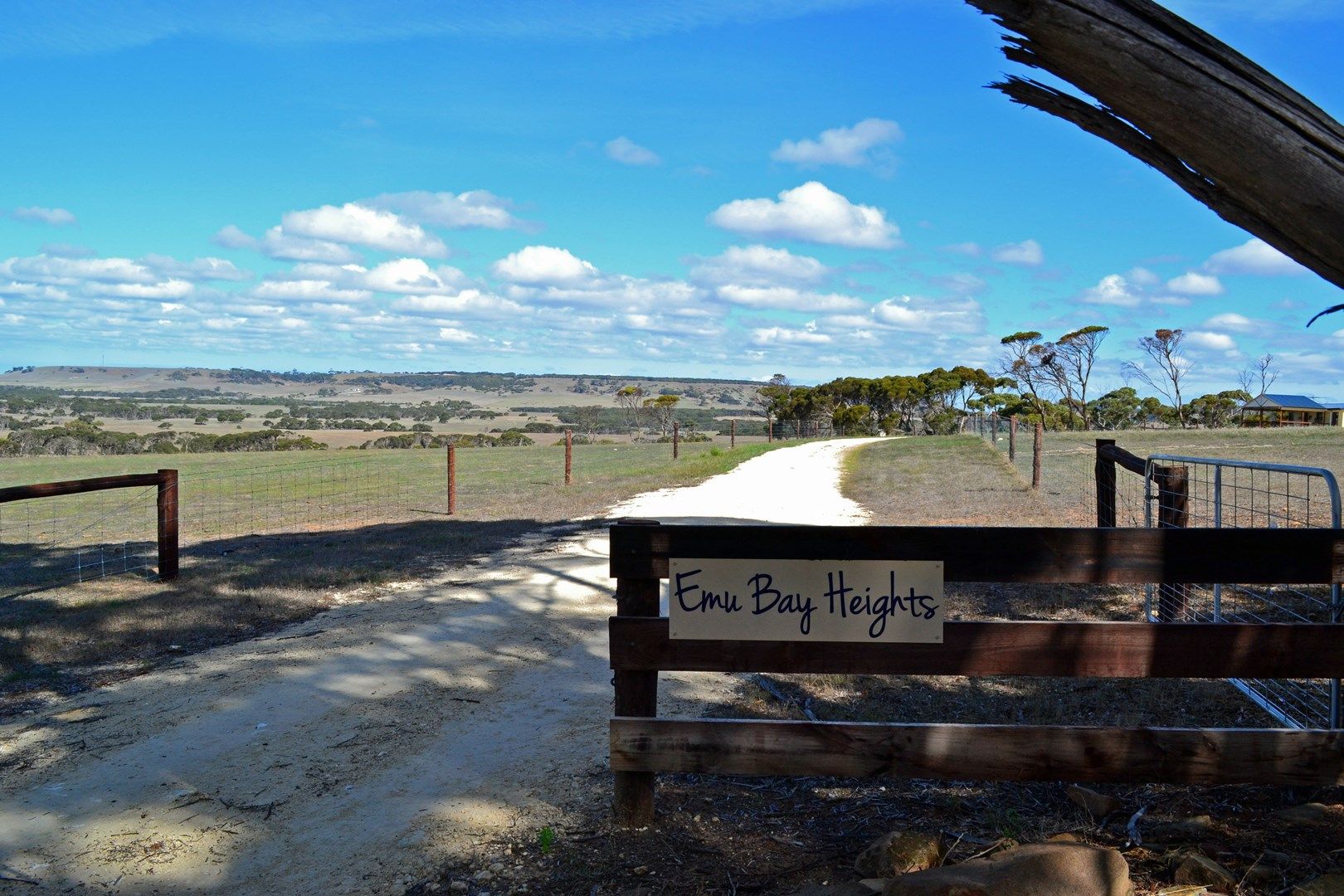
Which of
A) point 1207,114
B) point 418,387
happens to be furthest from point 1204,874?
point 418,387

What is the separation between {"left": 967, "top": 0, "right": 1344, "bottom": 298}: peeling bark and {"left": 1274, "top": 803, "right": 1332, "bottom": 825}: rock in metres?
2.17

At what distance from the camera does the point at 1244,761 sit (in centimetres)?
383

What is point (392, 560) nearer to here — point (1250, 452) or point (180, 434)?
point (1250, 452)

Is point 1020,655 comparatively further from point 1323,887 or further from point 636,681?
point 636,681

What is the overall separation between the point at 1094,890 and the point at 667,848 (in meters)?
1.63

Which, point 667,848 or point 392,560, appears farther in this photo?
point 392,560

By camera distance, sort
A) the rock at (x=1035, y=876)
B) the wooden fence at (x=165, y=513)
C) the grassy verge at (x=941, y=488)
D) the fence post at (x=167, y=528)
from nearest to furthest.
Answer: the rock at (x=1035, y=876), the wooden fence at (x=165, y=513), the fence post at (x=167, y=528), the grassy verge at (x=941, y=488)

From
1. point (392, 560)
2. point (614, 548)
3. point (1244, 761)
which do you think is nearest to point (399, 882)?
point (614, 548)

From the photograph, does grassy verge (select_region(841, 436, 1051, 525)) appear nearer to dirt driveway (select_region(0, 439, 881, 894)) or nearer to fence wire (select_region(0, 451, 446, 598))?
fence wire (select_region(0, 451, 446, 598))

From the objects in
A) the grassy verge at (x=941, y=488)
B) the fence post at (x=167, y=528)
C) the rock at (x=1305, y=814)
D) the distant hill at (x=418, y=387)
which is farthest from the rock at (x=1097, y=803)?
the distant hill at (x=418, y=387)

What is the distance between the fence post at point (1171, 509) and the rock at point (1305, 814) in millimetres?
3644

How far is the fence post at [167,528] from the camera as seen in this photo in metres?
10.8

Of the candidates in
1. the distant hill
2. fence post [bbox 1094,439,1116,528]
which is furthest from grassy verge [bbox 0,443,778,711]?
the distant hill

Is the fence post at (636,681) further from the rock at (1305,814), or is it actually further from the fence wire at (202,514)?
the fence wire at (202,514)
